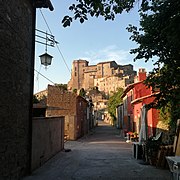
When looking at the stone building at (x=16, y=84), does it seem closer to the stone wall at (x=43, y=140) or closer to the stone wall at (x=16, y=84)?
the stone wall at (x=16, y=84)

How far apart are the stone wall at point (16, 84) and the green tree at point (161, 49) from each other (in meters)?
3.89

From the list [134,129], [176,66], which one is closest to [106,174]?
[176,66]

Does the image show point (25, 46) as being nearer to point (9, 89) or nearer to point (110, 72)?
point (9, 89)

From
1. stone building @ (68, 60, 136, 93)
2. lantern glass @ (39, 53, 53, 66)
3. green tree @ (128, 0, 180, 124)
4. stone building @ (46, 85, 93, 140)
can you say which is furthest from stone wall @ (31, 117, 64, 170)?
stone building @ (68, 60, 136, 93)

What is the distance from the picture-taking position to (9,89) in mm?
6691

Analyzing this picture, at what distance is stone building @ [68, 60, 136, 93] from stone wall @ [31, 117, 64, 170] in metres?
82.2

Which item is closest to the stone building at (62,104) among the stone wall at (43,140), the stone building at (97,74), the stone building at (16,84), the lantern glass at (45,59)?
the stone wall at (43,140)

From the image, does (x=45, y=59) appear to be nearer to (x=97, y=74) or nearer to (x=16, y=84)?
(x=16, y=84)

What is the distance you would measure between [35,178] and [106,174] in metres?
2.44

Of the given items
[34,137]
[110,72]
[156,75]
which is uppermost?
[110,72]

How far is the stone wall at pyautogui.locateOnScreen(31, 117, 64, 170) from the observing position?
9.25m

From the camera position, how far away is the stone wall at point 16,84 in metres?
6.30

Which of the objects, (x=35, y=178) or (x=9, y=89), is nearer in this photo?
(x=9, y=89)

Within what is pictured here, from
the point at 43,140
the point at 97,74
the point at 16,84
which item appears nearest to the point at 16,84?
the point at 16,84
